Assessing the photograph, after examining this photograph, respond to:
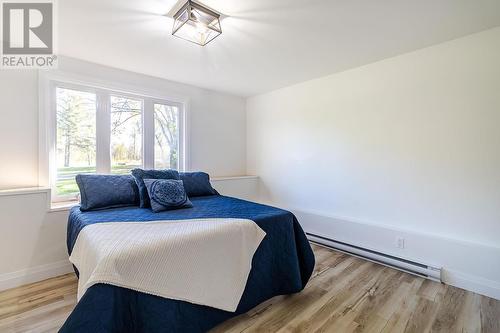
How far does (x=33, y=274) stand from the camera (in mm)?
2211

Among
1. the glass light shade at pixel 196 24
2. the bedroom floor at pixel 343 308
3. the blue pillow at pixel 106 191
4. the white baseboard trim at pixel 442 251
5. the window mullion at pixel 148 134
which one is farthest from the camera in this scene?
the window mullion at pixel 148 134

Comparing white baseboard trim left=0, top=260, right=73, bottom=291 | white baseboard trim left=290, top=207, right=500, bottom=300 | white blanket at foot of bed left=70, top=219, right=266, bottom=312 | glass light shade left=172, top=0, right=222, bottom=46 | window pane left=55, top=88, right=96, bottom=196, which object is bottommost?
white baseboard trim left=0, top=260, right=73, bottom=291

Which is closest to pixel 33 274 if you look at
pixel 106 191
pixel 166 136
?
pixel 106 191

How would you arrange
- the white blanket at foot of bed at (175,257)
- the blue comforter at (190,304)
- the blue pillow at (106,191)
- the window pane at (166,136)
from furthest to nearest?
the window pane at (166,136) → the blue pillow at (106,191) → the white blanket at foot of bed at (175,257) → the blue comforter at (190,304)

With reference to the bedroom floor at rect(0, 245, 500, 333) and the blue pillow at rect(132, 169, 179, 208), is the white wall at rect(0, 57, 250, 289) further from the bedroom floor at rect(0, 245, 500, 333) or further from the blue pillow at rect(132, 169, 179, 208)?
the blue pillow at rect(132, 169, 179, 208)

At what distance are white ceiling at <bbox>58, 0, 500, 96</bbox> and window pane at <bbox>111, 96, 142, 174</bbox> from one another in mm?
478

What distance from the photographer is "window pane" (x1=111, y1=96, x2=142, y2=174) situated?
3.01 m

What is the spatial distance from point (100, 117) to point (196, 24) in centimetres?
178

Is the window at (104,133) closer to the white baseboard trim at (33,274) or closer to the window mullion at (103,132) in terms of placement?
the window mullion at (103,132)

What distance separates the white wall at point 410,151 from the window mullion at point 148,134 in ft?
6.78

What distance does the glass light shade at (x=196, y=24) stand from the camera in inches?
69.2

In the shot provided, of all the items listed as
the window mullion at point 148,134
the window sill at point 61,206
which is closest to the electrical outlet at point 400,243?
the window mullion at point 148,134

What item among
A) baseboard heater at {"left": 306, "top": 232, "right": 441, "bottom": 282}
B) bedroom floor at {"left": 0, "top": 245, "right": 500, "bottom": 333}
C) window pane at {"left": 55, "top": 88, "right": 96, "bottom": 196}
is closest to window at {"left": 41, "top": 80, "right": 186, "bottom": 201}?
window pane at {"left": 55, "top": 88, "right": 96, "bottom": 196}

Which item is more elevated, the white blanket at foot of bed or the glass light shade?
the glass light shade
